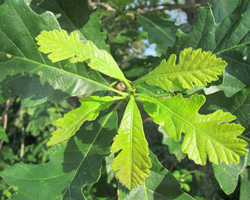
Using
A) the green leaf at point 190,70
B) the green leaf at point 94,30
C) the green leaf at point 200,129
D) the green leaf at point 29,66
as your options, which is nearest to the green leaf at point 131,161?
the green leaf at point 200,129

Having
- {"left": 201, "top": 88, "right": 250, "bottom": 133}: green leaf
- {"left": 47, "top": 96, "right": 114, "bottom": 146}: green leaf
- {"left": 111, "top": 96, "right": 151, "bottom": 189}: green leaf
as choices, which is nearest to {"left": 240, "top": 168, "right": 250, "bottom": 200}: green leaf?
{"left": 201, "top": 88, "right": 250, "bottom": 133}: green leaf

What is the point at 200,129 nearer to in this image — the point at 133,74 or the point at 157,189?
the point at 157,189

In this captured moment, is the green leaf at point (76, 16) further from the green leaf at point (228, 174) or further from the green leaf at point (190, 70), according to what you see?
the green leaf at point (228, 174)

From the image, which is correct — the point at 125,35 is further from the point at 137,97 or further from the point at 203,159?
the point at 203,159

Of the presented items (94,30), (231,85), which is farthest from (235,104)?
(94,30)

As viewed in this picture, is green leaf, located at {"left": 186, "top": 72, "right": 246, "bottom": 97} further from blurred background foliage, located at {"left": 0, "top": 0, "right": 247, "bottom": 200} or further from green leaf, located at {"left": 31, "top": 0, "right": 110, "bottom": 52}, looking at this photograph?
green leaf, located at {"left": 31, "top": 0, "right": 110, "bottom": 52}

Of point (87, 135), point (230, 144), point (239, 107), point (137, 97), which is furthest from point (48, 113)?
point (230, 144)
